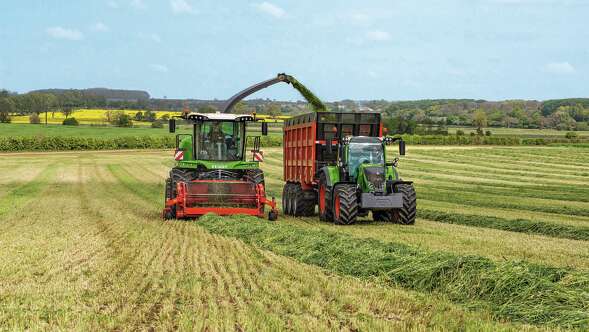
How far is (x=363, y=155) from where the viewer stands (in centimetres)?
1800

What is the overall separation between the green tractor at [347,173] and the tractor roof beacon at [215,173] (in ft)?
4.08

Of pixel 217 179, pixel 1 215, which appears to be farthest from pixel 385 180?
pixel 1 215

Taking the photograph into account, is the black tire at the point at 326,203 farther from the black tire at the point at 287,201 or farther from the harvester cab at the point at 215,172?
the black tire at the point at 287,201

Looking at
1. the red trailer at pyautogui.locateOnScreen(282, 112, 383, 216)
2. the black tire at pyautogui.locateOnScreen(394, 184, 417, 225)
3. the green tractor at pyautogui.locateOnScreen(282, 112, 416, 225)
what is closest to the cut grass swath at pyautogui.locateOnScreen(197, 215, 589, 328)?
the green tractor at pyautogui.locateOnScreen(282, 112, 416, 225)

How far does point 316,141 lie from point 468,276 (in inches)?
418

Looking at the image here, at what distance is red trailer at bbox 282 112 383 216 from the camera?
63.5 ft

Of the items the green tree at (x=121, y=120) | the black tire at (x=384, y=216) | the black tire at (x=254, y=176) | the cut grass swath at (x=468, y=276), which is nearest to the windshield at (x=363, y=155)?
the black tire at (x=384, y=216)

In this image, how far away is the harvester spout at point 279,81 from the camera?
78.8 ft

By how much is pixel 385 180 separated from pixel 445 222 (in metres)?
2.94

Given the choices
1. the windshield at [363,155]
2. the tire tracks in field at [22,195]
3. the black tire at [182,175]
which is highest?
the windshield at [363,155]

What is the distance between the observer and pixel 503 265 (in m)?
9.23

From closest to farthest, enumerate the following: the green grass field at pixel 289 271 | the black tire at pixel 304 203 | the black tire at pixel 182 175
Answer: the green grass field at pixel 289 271 → the black tire at pixel 182 175 → the black tire at pixel 304 203

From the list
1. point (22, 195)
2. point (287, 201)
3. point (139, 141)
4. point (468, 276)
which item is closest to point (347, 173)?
point (287, 201)

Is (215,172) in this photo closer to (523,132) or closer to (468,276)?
(468,276)
